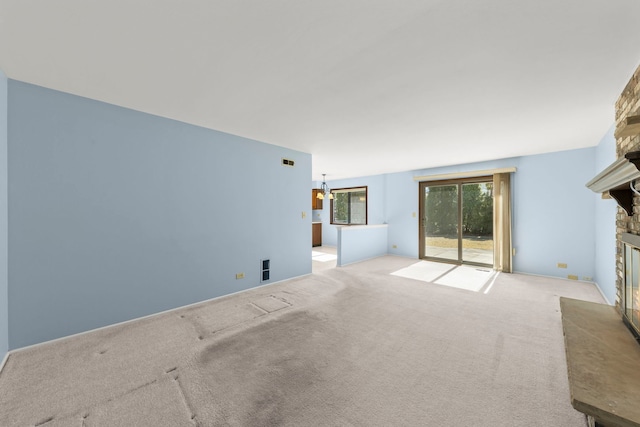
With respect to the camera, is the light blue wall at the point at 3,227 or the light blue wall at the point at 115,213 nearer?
the light blue wall at the point at 3,227

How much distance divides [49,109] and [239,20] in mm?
2343

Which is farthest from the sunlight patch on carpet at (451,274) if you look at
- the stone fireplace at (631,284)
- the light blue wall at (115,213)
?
the light blue wall at (115,213)

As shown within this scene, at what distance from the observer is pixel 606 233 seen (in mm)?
3643

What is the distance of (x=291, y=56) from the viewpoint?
1903mm

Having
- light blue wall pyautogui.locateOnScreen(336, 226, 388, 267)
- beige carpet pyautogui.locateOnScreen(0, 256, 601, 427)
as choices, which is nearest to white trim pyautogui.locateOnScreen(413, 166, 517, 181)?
light blue wall pyautogui.locateOnScreen(336, 226, 388, 267)

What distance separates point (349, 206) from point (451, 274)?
4.28 m

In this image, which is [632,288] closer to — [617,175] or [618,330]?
[618,330]

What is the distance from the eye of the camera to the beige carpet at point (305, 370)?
5.15 feet

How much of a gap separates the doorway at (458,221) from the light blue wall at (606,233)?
1648mm

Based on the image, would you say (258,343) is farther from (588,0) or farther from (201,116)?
(588,0)

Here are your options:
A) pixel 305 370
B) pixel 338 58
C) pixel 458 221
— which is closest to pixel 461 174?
pixel 458 221

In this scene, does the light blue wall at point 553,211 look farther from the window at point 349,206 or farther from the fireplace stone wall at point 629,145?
the window at point 349,206

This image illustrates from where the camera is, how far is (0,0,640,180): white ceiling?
1476mm

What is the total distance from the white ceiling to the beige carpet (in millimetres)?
2472
